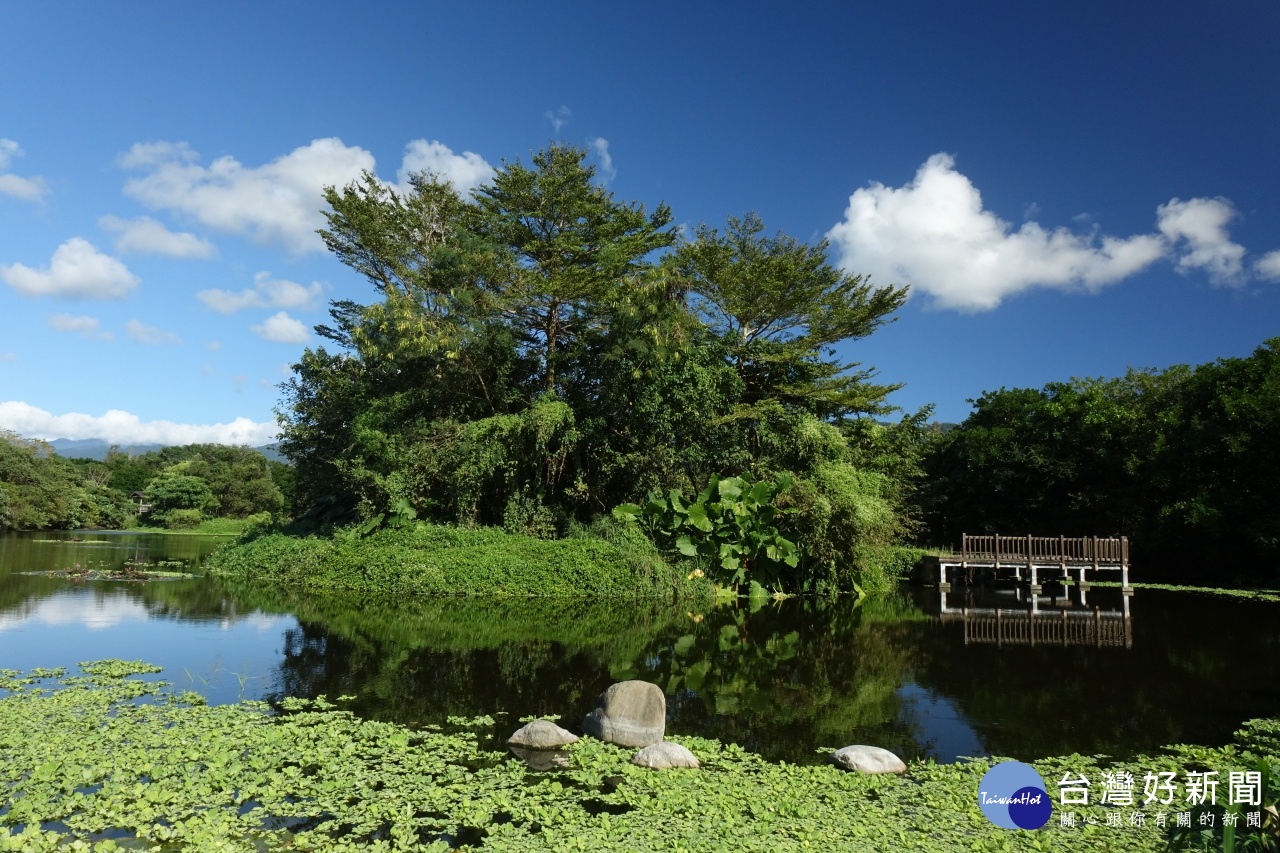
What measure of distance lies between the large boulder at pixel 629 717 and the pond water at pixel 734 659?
1.98 ft

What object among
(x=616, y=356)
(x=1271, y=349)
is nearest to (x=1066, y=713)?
(x=616, y=356)

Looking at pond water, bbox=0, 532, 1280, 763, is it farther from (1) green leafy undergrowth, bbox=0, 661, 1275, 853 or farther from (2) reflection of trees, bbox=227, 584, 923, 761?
(1) green leafy undergrowth, bbox=0, 661, 1275, 853

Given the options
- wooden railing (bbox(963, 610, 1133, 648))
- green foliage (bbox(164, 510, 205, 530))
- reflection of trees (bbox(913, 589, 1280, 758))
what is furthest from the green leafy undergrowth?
green foliage (bbox(164, 510, 205, 530))

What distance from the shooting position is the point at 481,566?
17.8 m

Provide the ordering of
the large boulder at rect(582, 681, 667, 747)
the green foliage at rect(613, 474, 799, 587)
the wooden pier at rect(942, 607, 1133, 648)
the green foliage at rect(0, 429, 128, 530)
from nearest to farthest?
1. the large boulder at rect(582, 681, 667, 747)
2. the wooden pier at rect(942, 607, 1133, 648)
3. the green foliage at rect(613, 474, 799, 587)
4. the green foliage at rect(0, 429, 128, 530)

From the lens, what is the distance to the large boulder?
6.77 m

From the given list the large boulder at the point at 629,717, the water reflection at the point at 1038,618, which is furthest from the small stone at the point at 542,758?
the water reflection at the point at 1038,618

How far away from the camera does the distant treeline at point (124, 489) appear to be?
1594 inches

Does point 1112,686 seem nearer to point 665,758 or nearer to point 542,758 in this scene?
point 665,758

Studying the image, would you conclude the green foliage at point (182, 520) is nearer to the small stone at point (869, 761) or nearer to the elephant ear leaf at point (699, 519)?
the elephant ear leaf at point (699, 519)

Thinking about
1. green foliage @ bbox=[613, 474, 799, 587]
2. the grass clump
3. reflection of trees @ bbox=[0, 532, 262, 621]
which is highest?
green foliage @ bbox=[613, 474, 799, 587]

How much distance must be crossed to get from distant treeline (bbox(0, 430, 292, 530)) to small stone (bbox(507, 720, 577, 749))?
31.6 meters

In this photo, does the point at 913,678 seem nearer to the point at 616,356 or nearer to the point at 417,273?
the point at 616,356

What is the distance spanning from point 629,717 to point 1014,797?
3.07 metres
